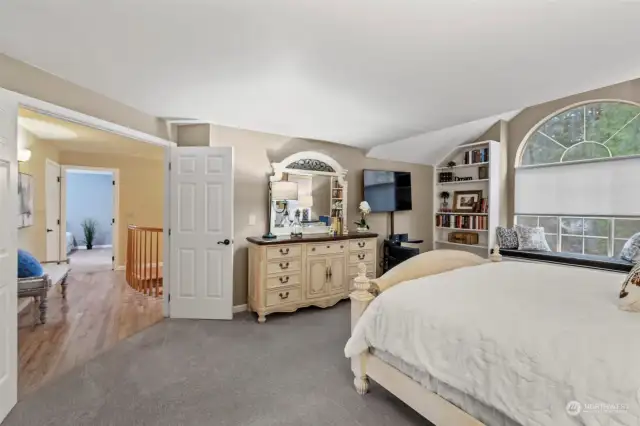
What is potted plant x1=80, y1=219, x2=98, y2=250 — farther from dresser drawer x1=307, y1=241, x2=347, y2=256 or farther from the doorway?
dresser drawer x1=307, y1=241, x2=347, y2=256

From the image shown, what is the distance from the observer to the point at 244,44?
2043mm

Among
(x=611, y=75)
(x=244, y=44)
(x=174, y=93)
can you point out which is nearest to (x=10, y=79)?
(x=174, y=93)

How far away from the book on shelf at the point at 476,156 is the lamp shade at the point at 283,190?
3.11 metres

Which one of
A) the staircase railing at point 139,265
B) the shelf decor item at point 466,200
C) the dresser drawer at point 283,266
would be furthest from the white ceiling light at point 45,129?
the shelf decor item at point 466,200

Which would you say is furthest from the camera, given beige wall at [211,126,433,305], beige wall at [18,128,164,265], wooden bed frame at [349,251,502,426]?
beige wall at [18,128,164,265]

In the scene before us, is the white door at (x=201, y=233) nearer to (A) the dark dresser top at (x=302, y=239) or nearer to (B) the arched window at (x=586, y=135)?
(A) the dark dresser top at (x=302, y=239)

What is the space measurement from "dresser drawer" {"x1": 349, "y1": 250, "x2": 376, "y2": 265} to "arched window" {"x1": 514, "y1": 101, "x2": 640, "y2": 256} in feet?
8.71

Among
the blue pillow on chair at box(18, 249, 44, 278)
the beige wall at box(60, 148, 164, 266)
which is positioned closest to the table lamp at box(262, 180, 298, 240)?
the blue pillow on chair at box(18, 249, 44, 278)

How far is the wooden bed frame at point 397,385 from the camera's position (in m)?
1.60

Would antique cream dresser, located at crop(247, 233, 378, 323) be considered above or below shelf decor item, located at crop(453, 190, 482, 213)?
below

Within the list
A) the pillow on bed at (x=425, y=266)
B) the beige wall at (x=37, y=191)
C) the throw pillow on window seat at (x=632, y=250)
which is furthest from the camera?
the beige wall at (x=37, y=191)

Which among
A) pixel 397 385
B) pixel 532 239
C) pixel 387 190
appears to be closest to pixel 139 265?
pixel 387 190

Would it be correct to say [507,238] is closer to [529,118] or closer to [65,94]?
[529,118]

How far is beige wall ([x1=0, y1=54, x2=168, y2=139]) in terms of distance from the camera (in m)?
2.08
